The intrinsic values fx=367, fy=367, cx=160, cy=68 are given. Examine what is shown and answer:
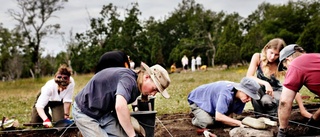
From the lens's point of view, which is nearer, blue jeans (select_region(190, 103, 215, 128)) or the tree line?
blue jeans (select_region(190, 103, 215, 128))

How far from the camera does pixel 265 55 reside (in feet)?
15.3

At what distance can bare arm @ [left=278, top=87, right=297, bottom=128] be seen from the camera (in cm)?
347

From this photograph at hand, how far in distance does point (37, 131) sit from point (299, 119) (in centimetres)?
347

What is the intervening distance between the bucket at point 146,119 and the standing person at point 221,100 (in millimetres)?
1188

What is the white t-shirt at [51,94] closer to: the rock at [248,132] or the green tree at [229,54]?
the rock at [248,132]

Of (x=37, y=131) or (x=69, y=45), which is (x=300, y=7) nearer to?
(x=69, y=45)

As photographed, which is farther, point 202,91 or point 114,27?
point 114,27

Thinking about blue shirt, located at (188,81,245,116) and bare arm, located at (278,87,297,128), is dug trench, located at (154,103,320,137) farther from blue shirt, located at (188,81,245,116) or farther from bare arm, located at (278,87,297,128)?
bare arm, located at (278,87,297,128)

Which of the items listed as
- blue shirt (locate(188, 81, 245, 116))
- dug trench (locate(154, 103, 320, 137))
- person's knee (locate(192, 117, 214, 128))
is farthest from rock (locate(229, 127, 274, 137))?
person's knee (locate(192, 117, 214, 128))

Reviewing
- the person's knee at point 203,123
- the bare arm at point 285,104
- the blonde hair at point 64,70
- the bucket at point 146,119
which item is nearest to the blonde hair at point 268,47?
the person's knee at point 203,123

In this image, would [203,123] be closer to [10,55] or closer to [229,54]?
[229,54]

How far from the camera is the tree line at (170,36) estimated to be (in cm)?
3072

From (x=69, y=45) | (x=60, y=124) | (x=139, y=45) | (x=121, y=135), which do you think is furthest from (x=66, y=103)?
(x=69, y=45)

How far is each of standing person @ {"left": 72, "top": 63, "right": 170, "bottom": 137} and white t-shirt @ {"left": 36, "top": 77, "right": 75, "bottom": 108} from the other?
1.73 m
